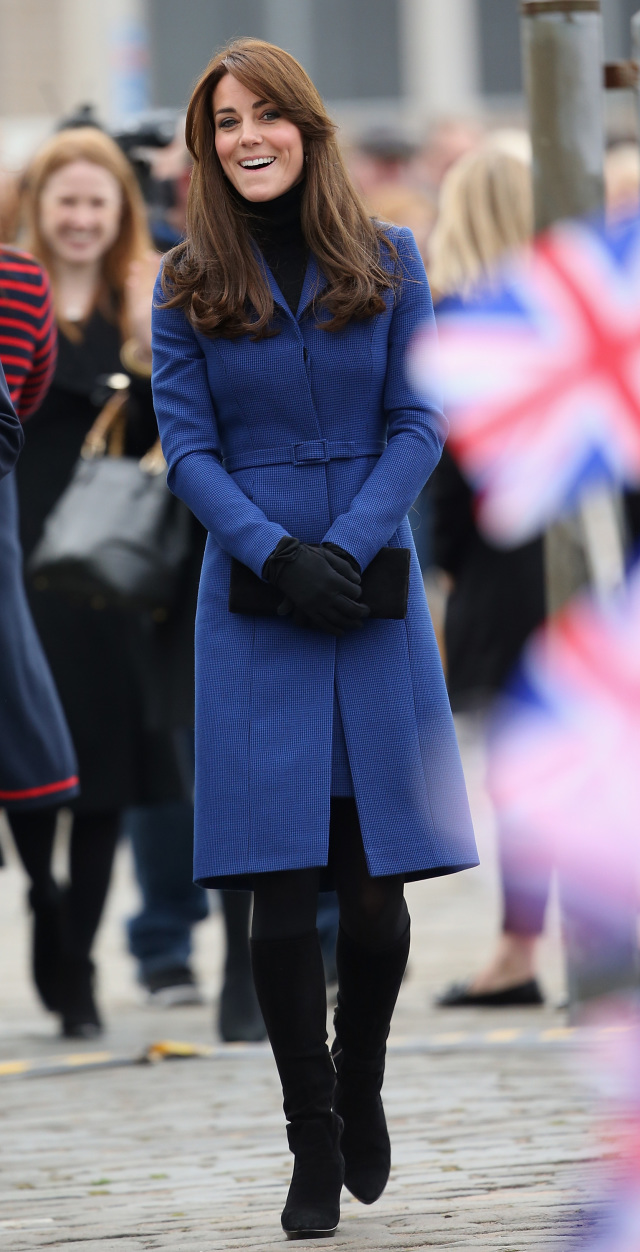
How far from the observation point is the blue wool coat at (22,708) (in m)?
3.69

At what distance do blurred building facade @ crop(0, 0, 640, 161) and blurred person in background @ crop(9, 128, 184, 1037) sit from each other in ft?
77.9

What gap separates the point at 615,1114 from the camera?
2.68ft

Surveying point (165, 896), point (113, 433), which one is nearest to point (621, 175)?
point (113, 433)

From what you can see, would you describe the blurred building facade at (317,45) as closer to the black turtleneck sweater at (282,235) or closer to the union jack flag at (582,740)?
the black turtleneck sweater at (282,235)

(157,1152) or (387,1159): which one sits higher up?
(387,1159)

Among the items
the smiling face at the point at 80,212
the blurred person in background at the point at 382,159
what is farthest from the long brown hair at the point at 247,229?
Answer: the blurred person in background at the point at 382,159

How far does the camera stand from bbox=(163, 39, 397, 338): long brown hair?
9.16 ft

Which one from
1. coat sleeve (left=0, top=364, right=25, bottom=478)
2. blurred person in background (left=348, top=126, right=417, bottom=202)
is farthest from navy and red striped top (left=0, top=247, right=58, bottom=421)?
blurred person in background (left=348, top=126, right=417, bottom=202)

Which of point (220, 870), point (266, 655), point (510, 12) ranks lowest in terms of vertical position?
point (510, 12)

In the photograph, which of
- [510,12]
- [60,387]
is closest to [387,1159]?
[60,387]

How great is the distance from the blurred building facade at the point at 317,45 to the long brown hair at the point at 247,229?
84.9 feet

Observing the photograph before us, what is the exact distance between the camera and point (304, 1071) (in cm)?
267

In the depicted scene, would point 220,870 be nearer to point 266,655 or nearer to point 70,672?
point 266,655

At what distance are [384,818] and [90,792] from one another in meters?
2.13
